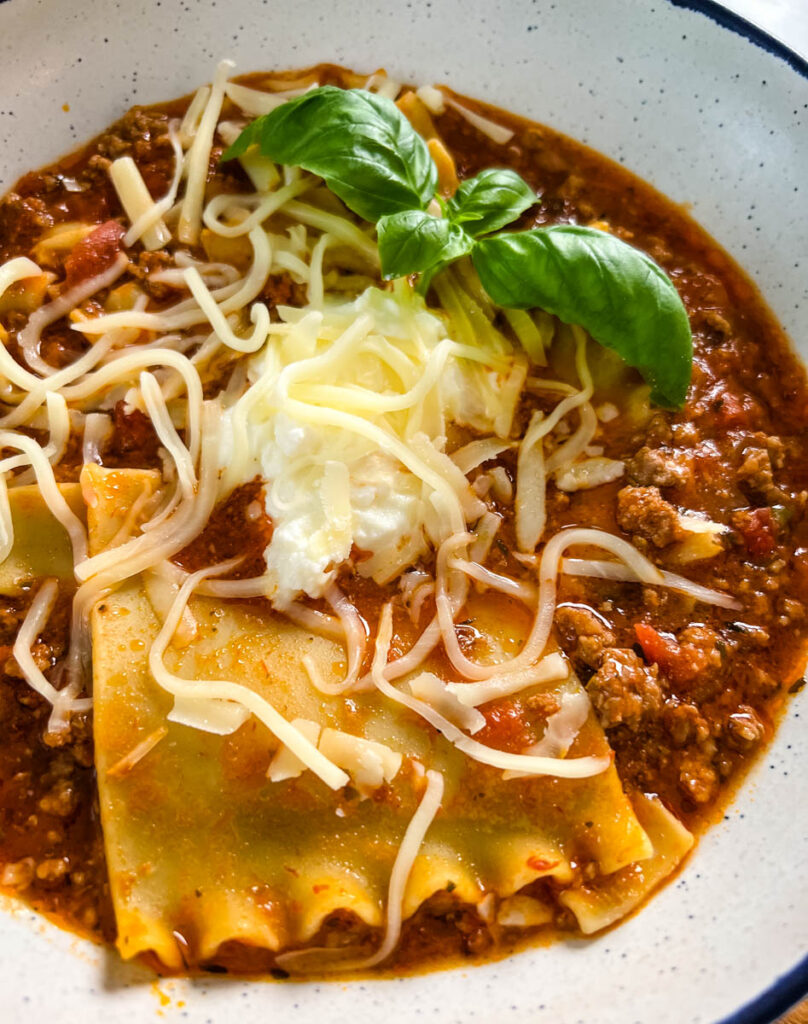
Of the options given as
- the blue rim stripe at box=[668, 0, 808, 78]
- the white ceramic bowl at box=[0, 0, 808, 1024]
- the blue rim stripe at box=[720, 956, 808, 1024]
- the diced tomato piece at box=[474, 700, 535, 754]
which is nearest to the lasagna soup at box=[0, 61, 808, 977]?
the diced tomato piece at box=[474, 700, 535, 754]

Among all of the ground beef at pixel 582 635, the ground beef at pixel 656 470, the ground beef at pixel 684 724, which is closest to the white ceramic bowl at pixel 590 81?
the ground beef at pixel 684 724

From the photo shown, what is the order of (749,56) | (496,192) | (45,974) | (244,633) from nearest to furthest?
(45,974)
(244,633)
(496,192)
(749,56)

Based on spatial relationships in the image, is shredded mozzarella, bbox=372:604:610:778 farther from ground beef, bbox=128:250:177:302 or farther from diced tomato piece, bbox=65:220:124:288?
diced tomato piece, bbox=65:220:124:288

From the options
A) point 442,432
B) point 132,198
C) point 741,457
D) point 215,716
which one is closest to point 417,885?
point 215,716

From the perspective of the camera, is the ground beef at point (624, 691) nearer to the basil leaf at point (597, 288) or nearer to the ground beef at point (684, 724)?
the ground beef at point (684, 724)

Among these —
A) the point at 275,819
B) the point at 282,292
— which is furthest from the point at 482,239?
the point at 275,819

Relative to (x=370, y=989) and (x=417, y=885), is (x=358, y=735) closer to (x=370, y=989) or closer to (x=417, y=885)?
(x=417, y=885)
